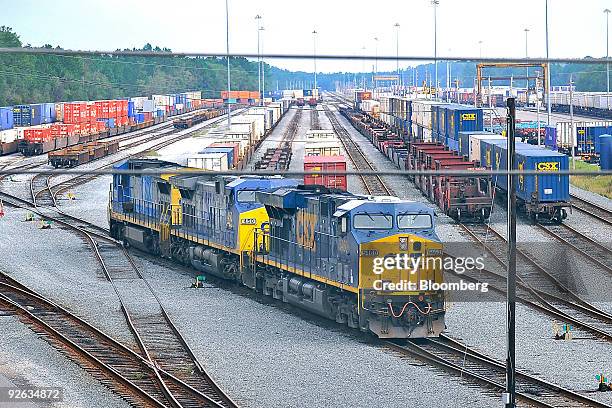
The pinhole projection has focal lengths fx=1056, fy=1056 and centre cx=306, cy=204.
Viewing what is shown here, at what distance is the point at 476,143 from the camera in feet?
163

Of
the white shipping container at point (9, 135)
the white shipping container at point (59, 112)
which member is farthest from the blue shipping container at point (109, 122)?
the white shipping container at point (9, 135)

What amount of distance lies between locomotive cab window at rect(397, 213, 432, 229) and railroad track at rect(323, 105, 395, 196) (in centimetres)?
2279

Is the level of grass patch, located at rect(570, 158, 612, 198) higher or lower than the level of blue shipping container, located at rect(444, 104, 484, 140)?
lower

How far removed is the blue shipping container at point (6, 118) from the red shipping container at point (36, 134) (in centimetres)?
122

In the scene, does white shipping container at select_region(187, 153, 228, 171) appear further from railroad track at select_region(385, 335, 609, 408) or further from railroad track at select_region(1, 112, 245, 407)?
railroad track at select_region(385, 335, 609, 408)

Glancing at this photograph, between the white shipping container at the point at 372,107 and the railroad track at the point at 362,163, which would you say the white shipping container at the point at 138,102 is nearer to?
the railroad track at the point at 362,163

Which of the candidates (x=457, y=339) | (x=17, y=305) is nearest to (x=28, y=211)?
(x=17, y=305)

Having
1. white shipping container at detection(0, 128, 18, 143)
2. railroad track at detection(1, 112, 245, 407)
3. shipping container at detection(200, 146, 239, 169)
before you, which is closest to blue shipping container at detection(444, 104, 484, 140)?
shipping container at detection(200, 146, 239, 169)

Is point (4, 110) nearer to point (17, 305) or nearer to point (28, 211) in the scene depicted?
point (28, 211)

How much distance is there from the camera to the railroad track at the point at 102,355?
62.7 ft

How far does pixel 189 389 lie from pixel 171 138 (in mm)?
25326

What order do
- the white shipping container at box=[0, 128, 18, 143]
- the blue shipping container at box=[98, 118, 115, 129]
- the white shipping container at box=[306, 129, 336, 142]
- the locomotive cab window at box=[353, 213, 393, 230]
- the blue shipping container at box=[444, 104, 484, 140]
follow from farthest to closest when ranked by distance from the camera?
the white shipping container at box=[0, 128, 18, 143], the blue shipping container at box=[444, 104, 484, 140], the white shipping container at box=[306, 129, 336, 142], the blue shipping container at box=[98, 118, 115, 129], the locomotive cab window at box=[353, 213, 393, 230]

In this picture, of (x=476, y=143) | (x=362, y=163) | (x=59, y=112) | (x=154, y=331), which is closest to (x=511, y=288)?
(x=154, y=331)

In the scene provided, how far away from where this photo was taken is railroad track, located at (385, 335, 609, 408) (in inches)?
733
